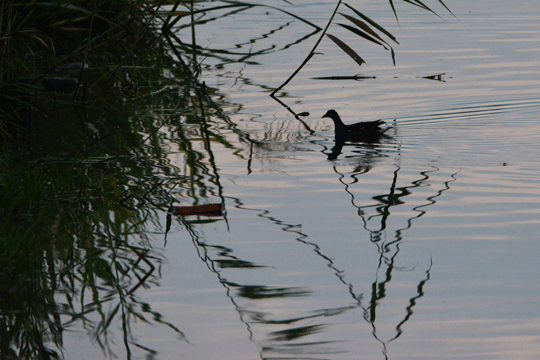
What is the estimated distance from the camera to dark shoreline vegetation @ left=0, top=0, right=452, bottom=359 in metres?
3.54

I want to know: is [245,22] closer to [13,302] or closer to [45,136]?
[45,136]

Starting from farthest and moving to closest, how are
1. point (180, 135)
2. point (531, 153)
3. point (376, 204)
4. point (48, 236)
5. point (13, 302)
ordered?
point (180, 135), point (531, 153), point (376, 204), point (48, 236), point (13, 302)

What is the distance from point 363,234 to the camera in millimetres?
4551

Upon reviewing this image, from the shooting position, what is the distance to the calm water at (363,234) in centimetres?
334

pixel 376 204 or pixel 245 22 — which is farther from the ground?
pixel 245 22

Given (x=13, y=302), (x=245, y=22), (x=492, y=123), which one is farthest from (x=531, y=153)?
(x=245, y=22)

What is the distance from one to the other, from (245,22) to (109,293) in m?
11.3

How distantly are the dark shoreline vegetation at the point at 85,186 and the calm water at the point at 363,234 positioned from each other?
0.37ft

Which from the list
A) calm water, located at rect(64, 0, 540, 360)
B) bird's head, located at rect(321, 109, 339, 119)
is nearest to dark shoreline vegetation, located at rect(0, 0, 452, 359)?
calm water, located at rect(64, 0, 540, 360)

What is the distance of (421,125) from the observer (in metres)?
7.62

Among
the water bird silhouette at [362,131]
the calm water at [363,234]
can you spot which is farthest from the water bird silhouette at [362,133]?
the calm water at [363,234]

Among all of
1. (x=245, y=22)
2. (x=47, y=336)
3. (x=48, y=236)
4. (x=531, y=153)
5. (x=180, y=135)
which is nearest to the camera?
(x=47, y=336)

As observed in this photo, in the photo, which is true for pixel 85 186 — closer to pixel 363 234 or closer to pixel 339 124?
pixel 363 234

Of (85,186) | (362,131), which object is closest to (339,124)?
(362,131)
